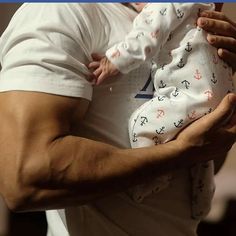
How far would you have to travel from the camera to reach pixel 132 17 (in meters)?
0.98

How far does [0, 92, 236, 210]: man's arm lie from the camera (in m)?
0.79

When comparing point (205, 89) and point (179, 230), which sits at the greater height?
point (205, 89)

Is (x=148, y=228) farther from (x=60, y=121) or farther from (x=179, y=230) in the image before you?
(x=60, y=121)

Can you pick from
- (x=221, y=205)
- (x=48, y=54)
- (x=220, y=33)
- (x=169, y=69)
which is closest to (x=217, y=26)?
(x=220, y=33)

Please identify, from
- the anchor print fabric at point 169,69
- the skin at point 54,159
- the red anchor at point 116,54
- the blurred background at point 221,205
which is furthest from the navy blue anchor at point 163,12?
the blurred background at point 221,205

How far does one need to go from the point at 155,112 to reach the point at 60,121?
0.19 m

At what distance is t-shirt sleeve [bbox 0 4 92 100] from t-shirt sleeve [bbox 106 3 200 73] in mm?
63

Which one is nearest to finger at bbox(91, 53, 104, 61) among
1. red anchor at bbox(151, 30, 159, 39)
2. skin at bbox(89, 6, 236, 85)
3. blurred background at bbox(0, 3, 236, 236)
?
skin at bbox(89, 6, 236, 85)

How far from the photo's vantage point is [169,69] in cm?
93

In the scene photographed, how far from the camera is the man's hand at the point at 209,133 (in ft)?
2.95

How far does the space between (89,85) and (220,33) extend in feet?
0.97

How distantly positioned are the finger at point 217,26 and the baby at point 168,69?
0.01 meters

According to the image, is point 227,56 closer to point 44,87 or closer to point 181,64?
point 181,64

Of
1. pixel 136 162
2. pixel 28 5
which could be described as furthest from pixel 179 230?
pixel 28 5
